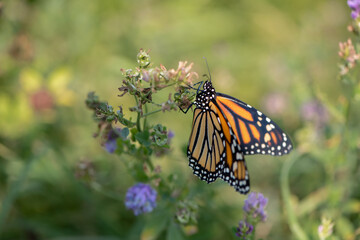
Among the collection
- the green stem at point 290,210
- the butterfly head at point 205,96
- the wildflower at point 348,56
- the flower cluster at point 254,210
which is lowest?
the flower cluster at point 254,210

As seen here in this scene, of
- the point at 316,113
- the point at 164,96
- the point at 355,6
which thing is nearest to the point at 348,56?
the point at 355,6

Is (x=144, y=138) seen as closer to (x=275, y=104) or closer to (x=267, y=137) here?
(x=267, y=137)

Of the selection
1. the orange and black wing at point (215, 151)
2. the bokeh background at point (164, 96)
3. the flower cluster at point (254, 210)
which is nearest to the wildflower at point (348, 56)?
the bokeh background at point (164, 96)

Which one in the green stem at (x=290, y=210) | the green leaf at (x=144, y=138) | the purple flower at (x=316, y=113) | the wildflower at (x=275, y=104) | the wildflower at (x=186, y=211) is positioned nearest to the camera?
the green leaf at (x=144, y=138)

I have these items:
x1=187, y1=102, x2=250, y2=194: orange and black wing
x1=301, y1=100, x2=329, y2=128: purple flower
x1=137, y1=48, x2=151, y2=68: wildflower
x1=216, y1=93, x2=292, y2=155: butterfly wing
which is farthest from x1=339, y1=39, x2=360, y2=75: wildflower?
x1=137, y1=48, x2=151, y2=68: wildflower

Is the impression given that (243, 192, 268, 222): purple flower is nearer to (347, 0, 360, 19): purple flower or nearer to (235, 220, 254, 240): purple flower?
(235, 220, 254, 240): purple flower

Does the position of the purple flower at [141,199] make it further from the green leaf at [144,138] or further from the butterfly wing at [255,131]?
the butterfly wing at [255,131]
